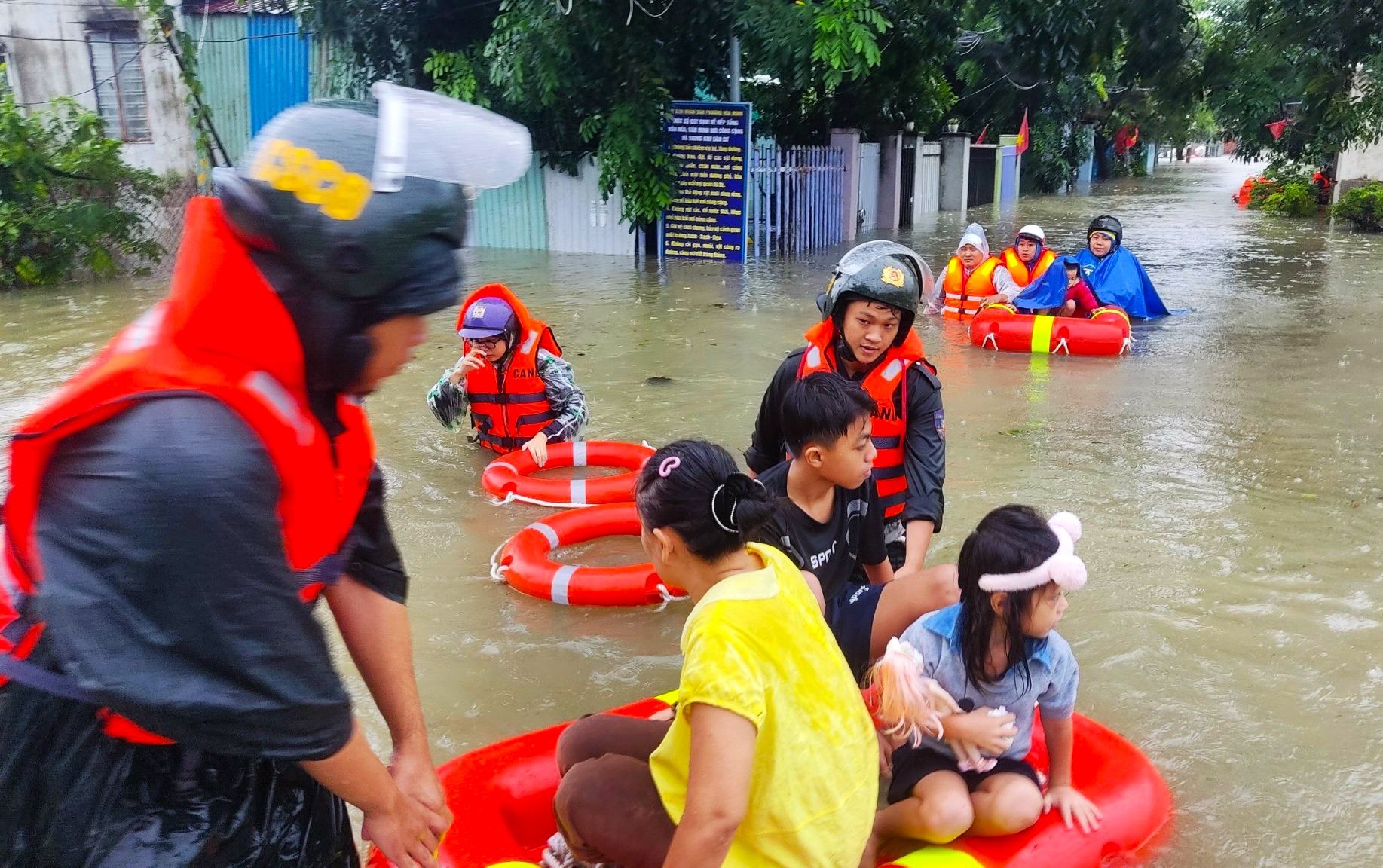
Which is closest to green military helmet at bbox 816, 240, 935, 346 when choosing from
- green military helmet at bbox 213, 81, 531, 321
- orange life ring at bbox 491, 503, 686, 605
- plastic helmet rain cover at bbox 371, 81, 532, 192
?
orange life ring at bbox 491, 503, 686, 605

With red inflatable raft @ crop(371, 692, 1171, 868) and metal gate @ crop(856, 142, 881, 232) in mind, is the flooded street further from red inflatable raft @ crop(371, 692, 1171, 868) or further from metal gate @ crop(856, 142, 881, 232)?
metal gate @ crop(856, 142, 881, 232)

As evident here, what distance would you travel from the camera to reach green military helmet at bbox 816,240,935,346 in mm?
3391

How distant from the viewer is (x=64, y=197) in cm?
1208

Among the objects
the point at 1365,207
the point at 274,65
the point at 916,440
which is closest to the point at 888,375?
the point at 916,440

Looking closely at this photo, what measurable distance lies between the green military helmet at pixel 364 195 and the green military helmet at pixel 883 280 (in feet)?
7.17

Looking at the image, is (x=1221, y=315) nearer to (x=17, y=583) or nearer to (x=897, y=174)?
(x=897, y=174)

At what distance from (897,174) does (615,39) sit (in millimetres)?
7356

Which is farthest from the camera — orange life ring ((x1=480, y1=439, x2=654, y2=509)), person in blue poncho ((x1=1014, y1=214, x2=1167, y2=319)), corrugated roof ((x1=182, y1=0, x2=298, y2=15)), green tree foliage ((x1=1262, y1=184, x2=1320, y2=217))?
green tree foliage ((x1=1262, y1=184, x2=1320, y2=217))

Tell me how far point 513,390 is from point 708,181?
8.52 metres

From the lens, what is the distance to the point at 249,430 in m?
1.21

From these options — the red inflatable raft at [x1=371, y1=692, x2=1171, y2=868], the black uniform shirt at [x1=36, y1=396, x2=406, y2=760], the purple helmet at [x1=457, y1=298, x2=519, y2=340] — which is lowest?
the red inflatable raft at [x1=371, y1=692, x2=1171, y2=868]

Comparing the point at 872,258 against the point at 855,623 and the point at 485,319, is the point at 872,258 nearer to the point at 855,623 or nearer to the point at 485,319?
the point at 855,623

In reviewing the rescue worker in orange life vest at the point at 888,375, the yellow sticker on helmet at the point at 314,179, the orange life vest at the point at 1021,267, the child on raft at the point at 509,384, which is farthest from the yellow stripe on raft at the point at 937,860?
the orange life vest at the point at 1021,267

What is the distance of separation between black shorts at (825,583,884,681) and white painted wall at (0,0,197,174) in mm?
13157
